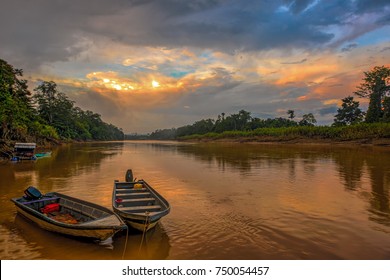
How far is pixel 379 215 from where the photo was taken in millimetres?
10500

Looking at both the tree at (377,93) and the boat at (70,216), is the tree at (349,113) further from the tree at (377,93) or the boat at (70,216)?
the boat at (70,216)

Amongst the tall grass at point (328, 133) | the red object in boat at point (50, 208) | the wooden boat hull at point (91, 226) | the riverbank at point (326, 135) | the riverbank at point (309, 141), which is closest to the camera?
the wooden boat hull at point (91, 226)

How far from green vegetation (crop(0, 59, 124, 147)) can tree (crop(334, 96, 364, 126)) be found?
254 ft

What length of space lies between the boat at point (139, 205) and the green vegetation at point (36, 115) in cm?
2506

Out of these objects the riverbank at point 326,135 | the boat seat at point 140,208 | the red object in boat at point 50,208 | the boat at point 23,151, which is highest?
the riverbank at point 326,135

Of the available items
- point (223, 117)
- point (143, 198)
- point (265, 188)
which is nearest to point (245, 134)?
point (223, 117)

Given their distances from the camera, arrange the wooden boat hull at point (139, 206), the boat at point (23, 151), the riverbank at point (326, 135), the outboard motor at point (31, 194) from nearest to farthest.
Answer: the wooden boat hull at point (139, 206) < the outboard motor at point (31, 194) < the boat at point (23, 151) < the riverbank at point (326, 135)

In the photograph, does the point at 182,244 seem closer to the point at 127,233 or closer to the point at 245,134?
the point at 127,233

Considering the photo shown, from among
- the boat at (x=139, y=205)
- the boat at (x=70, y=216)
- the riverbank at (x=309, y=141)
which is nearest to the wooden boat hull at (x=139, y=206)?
the boat at (x=139, y=205)

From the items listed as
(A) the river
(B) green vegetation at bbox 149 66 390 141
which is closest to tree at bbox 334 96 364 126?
(B) green vegetation at bbox 149 66 390 141

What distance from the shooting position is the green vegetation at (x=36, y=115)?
32812 mm

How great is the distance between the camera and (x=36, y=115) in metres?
62.8

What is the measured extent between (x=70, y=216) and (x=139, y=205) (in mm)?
2588
